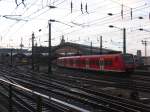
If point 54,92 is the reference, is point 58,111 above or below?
above

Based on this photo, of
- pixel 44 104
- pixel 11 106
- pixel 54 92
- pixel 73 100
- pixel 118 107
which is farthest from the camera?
pixel 54 92

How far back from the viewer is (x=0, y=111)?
10.5 m

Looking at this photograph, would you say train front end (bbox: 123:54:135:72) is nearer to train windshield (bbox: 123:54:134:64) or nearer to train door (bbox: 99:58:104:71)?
train windshield (bbox: 123:54:134:64)

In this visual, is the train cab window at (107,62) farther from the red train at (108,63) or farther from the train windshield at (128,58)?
the train windshield at (128,58)

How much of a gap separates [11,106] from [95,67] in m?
35.1

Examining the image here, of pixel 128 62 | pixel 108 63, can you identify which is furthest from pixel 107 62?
pixel 128 62

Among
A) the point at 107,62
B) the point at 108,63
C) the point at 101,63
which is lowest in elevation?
the point at 101,63

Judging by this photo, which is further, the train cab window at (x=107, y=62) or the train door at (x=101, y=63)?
the train door at (x=101, y=63)

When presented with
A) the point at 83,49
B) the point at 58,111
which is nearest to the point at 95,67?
the point at 58,111

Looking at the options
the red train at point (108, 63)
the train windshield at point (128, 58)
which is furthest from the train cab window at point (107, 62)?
the train windshield at point (128, 58)

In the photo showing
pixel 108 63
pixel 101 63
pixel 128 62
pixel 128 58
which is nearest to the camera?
pixel 128 62

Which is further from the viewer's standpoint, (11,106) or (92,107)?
(92,107)

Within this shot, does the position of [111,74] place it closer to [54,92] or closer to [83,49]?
[54,92]

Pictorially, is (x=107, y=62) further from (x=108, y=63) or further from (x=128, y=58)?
(x=128, y=58)
